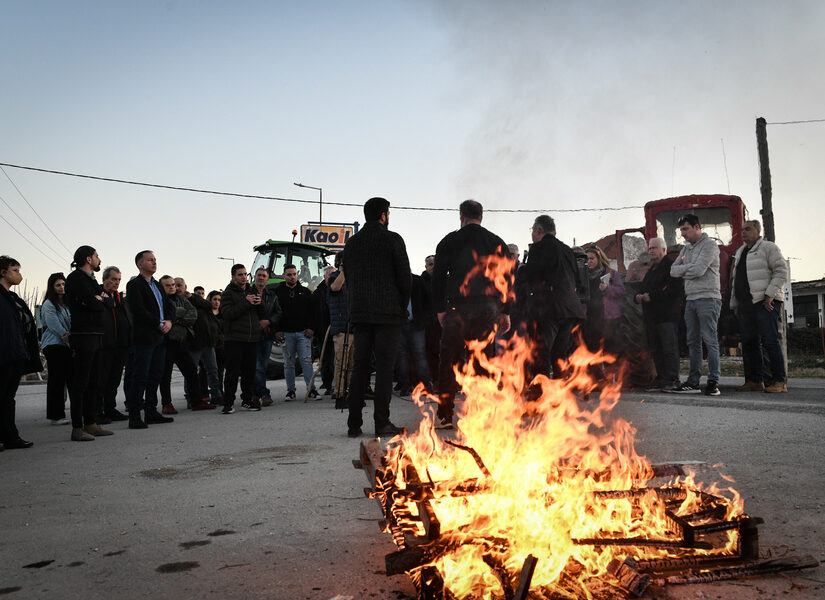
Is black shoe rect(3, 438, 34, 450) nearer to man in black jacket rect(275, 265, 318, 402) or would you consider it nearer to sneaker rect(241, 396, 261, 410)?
sneaker rect(241, 396, 261, 410)

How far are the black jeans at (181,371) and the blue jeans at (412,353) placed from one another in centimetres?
301

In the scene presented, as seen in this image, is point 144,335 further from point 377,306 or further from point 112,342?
point 377,306

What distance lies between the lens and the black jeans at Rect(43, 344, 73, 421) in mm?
7511

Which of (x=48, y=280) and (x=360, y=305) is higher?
(x=48, y=280)

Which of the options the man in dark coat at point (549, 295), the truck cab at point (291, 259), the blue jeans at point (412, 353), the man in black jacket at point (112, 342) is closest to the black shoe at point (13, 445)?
the man in black jacket at point (112, 342)

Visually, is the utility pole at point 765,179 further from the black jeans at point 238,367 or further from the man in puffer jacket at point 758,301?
the black jeans at point 238,367

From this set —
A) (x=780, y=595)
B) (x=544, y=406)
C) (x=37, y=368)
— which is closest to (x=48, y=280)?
(x=37, y=368)

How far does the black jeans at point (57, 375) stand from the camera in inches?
296

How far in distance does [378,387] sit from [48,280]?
4.99m

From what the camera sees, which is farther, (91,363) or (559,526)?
(91,363)

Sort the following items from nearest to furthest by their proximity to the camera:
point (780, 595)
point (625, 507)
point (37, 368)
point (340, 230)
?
1. point (780, 595)
2. point (625, 507)
3. point (37, 368)
4. point (340, 230)

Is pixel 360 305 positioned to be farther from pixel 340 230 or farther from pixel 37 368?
pixel 340 230

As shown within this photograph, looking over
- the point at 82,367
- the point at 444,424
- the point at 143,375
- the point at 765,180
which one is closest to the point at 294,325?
the point at 143,375

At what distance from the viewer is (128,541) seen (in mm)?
2842
